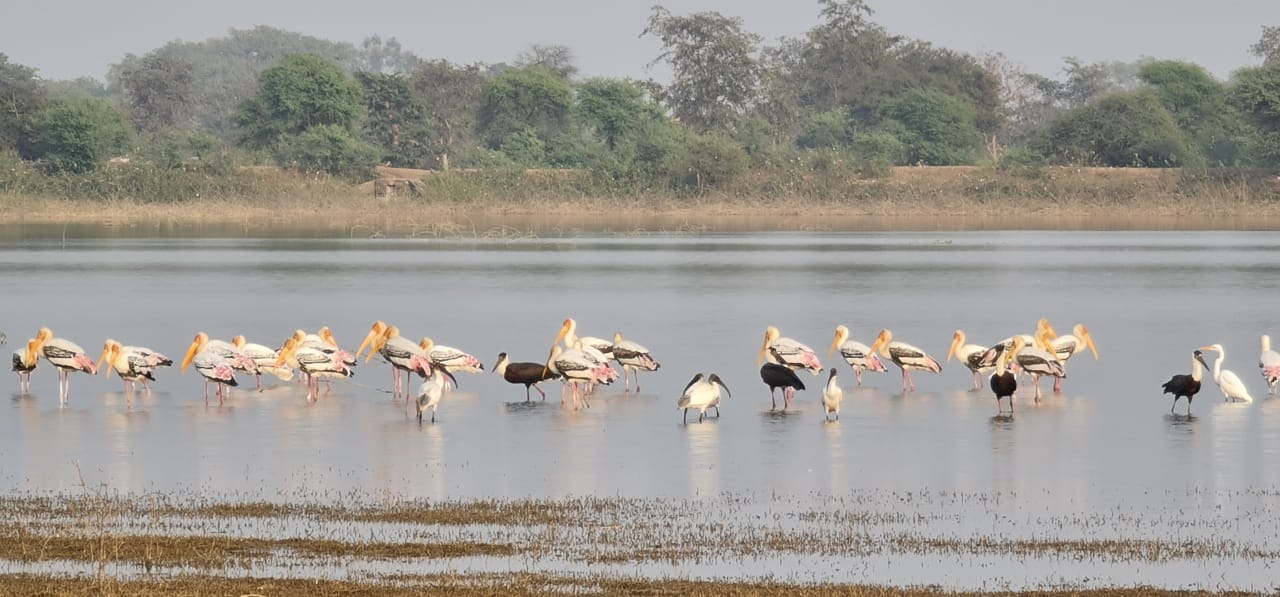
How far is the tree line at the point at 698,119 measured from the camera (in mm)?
65250

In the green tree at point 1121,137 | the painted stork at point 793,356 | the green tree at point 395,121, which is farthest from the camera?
the green tree at point 395,121

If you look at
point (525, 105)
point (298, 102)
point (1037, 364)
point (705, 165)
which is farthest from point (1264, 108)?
point (1037, 364)

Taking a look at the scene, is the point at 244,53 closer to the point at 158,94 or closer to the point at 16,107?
the point at 158,94

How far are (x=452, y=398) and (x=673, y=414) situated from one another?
231cm

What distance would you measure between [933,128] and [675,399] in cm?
5567

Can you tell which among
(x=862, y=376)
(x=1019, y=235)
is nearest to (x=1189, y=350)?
(x=862, y=376)

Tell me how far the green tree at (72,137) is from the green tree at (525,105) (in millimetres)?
14929

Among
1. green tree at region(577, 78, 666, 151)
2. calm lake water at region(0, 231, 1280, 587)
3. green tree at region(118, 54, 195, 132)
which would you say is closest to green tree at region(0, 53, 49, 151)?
green tree at region(577, 78, 666, 151)

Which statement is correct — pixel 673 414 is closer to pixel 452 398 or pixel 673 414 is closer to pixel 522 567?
pixel 452 398

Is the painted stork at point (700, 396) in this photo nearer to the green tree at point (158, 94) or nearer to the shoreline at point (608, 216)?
the shoreline at point (608, 216)

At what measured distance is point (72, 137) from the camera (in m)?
64.5

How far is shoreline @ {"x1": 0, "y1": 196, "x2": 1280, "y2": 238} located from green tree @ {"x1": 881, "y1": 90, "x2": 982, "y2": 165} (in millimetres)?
5953

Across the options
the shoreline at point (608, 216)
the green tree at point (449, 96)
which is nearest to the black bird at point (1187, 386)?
the shoreline at point (608, 216)

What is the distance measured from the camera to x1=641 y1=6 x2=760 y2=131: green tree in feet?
265
